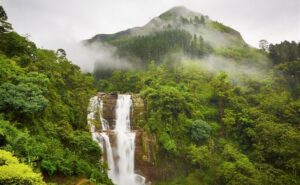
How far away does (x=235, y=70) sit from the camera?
6000cm

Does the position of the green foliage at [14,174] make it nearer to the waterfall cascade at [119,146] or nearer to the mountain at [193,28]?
the waterfall cascade at [119,146]

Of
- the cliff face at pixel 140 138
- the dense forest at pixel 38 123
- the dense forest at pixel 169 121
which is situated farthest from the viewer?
the cliff face at pixel 140 138

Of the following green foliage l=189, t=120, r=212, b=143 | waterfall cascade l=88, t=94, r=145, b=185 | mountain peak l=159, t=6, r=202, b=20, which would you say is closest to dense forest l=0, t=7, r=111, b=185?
waterfall cascade l=88, t=94, r=145, b=185

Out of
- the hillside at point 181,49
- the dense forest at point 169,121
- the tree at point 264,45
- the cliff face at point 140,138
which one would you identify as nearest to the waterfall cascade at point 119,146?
the cliff face at point 140,138

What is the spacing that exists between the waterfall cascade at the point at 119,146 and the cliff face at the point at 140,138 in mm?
494

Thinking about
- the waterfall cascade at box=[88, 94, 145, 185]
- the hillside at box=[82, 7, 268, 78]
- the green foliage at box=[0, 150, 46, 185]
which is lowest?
the waterfall cascade at box=[88, 94, 145, 185]

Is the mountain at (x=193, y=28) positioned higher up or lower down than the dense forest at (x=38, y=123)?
higher up

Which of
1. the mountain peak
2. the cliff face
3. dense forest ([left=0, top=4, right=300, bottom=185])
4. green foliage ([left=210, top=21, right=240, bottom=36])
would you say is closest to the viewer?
dense forest ([left=0, top=4, right=300, bottom=185])

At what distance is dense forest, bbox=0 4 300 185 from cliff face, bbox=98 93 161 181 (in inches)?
31.0

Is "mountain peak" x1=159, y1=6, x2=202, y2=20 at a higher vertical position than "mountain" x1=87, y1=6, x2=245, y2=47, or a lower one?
higher

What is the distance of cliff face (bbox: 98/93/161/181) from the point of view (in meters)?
34.0

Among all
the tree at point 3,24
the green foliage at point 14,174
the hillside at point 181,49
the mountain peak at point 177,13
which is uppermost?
the mountain peak at point 177,13

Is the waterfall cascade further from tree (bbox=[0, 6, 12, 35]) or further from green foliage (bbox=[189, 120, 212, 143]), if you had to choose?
tree (bbox=[0, 6, 12, 35])

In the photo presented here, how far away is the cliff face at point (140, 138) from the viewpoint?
112 ft
